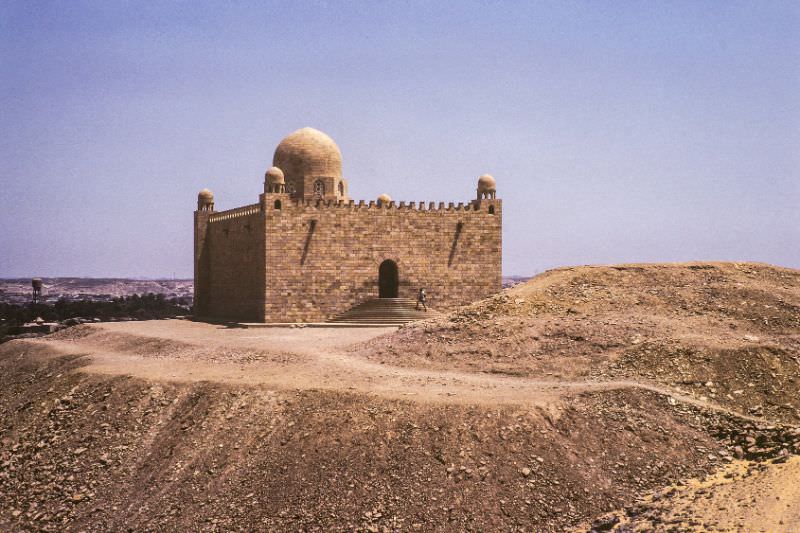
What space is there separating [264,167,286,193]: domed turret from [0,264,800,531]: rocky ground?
1086 cm

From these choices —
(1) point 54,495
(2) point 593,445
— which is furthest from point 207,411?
(2) point 593,445

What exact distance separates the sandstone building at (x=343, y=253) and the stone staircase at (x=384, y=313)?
0.40 m

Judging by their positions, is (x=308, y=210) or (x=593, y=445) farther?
(x=308, y=210)

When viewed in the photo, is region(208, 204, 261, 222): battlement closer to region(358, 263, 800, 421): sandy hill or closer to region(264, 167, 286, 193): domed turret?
region(264, 167, 286, 193): domed turret

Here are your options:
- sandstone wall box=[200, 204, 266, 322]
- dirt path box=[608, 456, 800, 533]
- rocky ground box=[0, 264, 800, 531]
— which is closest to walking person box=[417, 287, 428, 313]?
sandstone wall box=[200, 204, 266, 322]

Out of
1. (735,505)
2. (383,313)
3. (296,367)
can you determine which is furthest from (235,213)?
(735,505)

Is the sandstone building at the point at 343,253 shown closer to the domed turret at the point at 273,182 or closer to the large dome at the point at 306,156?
the domed turret at the point at 273,182

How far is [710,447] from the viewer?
46.7ft

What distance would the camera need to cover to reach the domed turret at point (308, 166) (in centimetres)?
3628

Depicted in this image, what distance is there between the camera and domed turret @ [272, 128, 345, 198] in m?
36.3

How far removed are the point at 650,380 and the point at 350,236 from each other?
17.1 m

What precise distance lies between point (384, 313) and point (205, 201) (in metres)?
12.4

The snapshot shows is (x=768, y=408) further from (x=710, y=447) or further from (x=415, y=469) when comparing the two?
(x=415, y=469)

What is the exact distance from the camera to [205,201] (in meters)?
37.4
